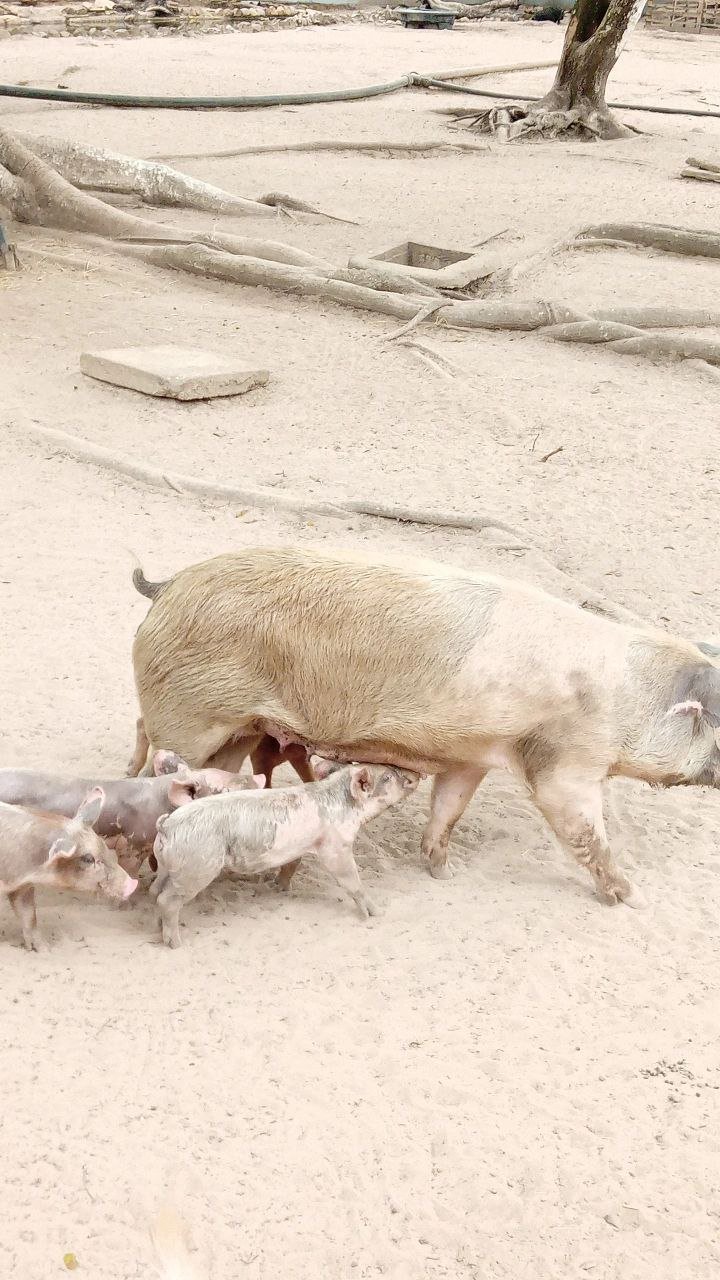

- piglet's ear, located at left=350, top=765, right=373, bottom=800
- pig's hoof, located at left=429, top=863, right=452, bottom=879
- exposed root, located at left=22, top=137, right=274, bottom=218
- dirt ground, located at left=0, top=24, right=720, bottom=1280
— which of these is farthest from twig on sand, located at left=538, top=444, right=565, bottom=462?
exposed root, located at left=22, top=137, right=274, bottom=218

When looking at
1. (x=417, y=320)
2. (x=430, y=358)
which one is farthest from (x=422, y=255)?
(x=430, y=358)

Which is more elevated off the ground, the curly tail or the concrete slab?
the curly tail

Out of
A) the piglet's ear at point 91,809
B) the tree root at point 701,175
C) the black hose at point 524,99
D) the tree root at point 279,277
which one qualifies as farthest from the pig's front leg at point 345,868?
the black hose at point 524,99

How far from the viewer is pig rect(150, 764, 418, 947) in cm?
347

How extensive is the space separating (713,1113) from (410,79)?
776 inches

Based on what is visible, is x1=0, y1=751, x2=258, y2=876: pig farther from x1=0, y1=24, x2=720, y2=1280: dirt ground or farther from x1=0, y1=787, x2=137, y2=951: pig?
x1=0, y1=24, x2=720, y2=1280: dirt ground

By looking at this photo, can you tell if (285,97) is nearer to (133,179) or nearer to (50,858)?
(133,179)

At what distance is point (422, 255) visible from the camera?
1117 centimetres

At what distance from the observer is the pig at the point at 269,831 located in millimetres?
3475

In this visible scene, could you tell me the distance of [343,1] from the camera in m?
30.0

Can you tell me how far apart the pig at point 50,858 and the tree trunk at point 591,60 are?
13.8 m

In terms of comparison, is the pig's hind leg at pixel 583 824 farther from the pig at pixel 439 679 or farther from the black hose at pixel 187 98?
the black hose at pixel 187 98

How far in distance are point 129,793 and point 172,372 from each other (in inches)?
185

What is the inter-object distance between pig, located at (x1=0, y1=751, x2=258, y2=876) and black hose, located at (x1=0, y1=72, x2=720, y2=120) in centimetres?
1284
